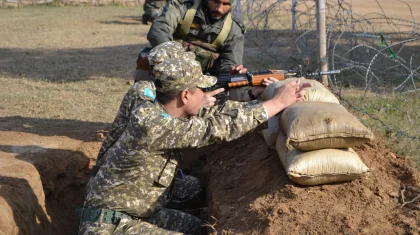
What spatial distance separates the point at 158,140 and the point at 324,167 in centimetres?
106

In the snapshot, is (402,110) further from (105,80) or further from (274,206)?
(105,80)

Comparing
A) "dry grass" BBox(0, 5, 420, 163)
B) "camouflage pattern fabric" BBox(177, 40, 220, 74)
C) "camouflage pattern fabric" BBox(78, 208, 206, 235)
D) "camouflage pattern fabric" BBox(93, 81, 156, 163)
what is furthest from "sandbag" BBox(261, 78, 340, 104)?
"camouflage pattern fabric" BBox(177, 40, 220, 74)

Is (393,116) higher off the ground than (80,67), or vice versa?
(393,116)

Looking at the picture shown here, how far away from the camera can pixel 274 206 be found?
13.7 feet

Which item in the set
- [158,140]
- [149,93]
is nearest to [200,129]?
[158,140]

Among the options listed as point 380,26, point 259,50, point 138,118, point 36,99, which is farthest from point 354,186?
point 380,26

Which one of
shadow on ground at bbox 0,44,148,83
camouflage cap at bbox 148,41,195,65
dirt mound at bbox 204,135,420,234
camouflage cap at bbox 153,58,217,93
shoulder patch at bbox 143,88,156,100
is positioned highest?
camouflage cap at bbox 148,41,195,65

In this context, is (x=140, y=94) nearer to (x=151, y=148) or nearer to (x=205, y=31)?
(x=151, y=148)

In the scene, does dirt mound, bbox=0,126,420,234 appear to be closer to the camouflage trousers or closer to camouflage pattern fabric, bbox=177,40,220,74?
the camouflage trousers

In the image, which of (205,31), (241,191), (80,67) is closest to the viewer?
(241,191)

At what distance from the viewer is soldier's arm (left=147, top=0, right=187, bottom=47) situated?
234 inches

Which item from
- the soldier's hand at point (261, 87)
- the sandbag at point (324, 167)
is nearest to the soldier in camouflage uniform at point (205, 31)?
the soldier's hand at point (261, 87)

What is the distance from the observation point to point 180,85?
13.3 ft

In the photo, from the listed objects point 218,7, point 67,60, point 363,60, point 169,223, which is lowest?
point 67,60
